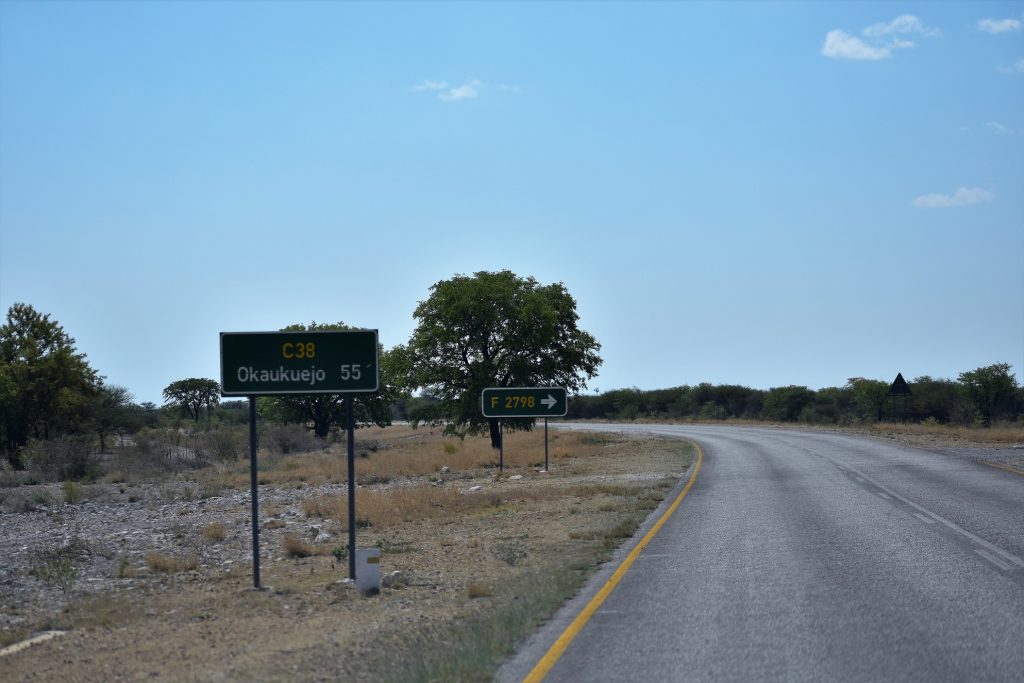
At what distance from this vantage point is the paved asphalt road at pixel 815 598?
7.74m

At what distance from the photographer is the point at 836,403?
106 m

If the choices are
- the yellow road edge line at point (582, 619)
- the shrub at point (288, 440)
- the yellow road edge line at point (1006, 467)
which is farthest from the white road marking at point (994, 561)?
the shrub at point (288, 440)

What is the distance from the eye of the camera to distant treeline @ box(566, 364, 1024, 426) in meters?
77.9

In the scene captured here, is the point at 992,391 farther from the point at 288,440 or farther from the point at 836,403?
the point at 288,440

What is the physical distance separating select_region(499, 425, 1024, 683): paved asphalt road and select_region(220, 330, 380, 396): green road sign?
148 inches

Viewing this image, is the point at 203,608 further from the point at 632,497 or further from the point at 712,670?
the point at 632,497

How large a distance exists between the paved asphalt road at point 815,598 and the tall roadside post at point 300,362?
3736 millimetres

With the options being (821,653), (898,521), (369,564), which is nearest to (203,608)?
(369,564)

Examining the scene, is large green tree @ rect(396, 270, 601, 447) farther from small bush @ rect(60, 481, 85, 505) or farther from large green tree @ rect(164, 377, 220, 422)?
large green tree @ rect(164, 377, 220, 422)

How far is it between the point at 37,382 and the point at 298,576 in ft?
137

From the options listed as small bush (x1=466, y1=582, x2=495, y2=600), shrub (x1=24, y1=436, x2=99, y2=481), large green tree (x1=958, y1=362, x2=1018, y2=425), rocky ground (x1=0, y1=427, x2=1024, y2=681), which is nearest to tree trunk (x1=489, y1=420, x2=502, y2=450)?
rocky ground (x1=0, y1=427, x2=1024, y2=681)

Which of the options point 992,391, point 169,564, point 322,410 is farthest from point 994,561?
point 992,391

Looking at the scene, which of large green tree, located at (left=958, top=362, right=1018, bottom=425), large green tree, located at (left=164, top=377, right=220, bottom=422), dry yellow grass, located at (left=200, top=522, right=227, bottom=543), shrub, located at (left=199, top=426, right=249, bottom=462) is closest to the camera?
dry yellow grass, located at (left=200, top=522, right=227, bottom=543)

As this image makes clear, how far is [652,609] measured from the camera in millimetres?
10062
